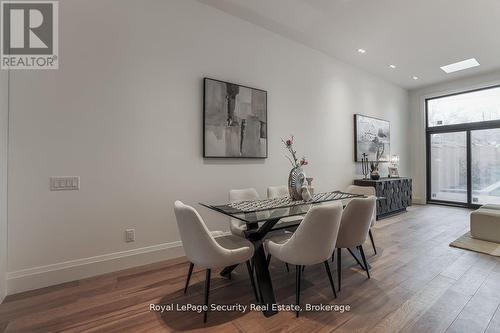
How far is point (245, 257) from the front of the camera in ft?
6.35

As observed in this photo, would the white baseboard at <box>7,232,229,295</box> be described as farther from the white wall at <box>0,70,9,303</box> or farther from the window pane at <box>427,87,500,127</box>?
the window pane at <box>427,87,500,127</box>

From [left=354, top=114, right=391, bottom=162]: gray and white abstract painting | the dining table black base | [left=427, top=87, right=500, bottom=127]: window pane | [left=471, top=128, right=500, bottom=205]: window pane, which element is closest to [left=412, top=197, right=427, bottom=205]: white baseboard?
[left=471, top=128, right=500, bottom=205]: window pane

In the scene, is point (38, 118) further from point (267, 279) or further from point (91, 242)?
point (267, 279)

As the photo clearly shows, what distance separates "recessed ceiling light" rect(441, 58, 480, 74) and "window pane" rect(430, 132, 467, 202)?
1.75 metres

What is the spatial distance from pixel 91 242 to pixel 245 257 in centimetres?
175

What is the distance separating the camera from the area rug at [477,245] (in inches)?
122

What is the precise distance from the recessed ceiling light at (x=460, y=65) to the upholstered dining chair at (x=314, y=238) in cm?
564

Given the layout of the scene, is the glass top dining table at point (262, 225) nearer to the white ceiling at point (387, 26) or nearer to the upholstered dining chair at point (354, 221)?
the upholstered dining chair at point (354, 221)

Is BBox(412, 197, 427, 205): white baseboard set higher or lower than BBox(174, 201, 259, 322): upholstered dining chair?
lower

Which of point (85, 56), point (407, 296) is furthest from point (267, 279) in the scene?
point (85, 56)

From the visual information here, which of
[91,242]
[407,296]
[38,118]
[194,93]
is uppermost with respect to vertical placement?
[194,93]

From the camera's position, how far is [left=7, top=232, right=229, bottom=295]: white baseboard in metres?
2.20

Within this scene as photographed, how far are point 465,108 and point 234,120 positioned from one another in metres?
6.47

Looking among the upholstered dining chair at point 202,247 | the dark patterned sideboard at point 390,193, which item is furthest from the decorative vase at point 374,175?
the upholstered dining chair at point 202,247
